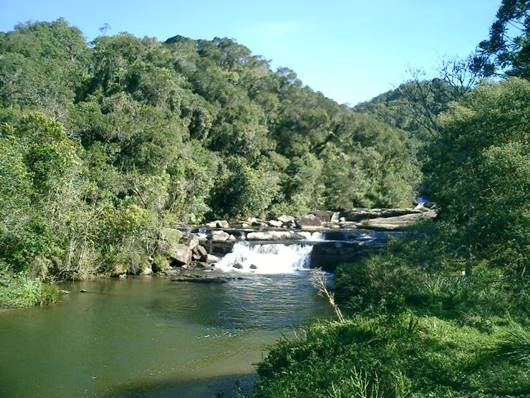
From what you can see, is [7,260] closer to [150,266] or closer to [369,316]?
[150,266]

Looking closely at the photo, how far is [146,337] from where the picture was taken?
15547 mm

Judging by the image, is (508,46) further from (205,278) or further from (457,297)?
(205,278)

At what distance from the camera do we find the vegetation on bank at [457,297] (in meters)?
7.70

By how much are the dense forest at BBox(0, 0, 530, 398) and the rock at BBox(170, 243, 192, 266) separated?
3.69 ft

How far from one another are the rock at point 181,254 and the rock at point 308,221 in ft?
46.4

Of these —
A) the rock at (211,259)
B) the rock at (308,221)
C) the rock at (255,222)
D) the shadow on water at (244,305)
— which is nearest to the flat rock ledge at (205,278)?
the shadow on water at (244,305)

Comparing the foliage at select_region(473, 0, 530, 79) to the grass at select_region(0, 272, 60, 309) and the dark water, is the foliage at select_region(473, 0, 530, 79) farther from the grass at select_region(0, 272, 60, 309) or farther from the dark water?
the grass at select_region(0, 272, 60, 309)

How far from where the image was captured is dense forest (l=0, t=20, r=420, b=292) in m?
21.5

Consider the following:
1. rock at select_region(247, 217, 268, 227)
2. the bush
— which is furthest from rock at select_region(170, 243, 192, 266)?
the bush

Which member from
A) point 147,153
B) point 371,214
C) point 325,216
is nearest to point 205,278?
point 147,153

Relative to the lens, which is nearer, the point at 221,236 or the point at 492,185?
the point at 492,185

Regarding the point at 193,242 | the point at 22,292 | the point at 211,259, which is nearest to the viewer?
the point at 22,292

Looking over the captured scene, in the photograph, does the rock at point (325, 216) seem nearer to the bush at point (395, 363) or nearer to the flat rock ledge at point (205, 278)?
the flat rock ledge at point (205, 278)

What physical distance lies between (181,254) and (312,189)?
24.8m
